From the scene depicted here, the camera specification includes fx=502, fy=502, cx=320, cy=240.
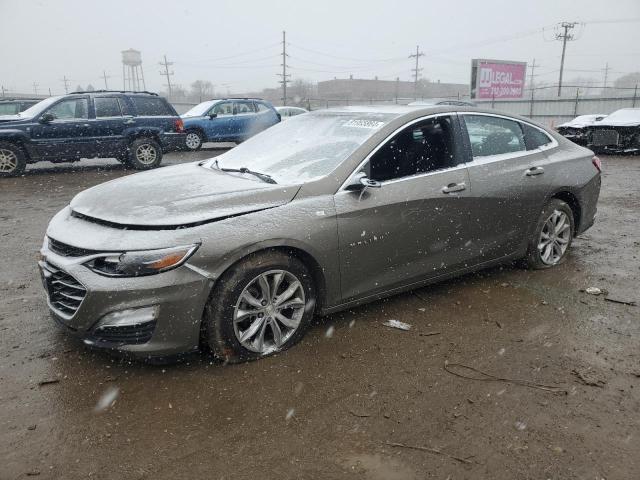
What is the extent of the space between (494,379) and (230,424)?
154 cm

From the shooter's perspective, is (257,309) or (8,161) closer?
(257,309)

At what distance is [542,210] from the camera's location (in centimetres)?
452

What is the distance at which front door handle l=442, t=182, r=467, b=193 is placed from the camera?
150 inches

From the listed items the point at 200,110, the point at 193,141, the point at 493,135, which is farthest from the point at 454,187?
the point at 200,110

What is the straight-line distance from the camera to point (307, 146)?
385cm

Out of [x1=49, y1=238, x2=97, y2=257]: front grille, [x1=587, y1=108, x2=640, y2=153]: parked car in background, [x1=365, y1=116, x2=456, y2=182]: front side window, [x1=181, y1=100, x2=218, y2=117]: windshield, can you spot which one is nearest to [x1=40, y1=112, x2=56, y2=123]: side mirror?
[x1=181, y1=100, x2=218, y2=117]: windshield

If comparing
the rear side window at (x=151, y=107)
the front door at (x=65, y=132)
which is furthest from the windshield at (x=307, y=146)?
the rear side window at (x=151, y=107)

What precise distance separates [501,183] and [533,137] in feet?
2.71

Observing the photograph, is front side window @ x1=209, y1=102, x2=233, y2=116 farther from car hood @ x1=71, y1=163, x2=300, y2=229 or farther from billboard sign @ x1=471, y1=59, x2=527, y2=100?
billboard sign @ x1=471, y1=59, x2=527, y2=100

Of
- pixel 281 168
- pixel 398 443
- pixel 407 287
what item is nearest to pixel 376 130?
pixel 281 168

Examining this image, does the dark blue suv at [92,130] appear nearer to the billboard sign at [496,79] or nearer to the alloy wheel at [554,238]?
the alloy wheel at [554,238]

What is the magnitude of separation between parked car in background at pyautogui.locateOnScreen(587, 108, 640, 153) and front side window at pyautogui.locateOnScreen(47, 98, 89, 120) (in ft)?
42.8

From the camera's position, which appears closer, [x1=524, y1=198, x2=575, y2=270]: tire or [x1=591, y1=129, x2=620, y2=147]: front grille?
[x1=524, y1=198, x2=575, y2=270]: tire

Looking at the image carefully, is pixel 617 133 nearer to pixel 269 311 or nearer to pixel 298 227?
pixel 298 227
